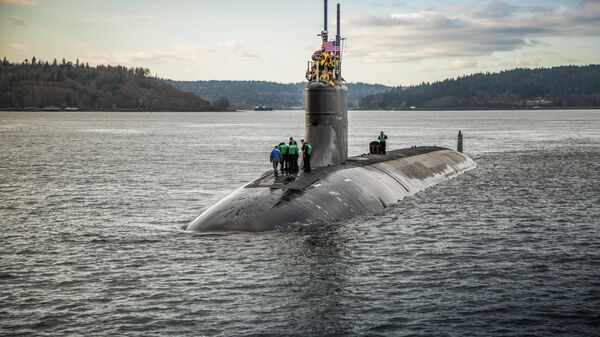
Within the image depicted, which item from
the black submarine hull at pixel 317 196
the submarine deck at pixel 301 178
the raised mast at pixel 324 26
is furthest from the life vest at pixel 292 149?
the raised mast at pixel 324 26

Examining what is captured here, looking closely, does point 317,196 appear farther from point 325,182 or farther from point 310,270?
point 310,270

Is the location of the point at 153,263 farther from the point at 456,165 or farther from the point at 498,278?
the point at 456,165

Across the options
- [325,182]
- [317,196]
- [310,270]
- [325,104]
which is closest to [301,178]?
[325,182]

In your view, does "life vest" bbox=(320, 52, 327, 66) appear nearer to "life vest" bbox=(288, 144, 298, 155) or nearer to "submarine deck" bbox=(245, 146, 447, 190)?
"submarine deck" bbox=(245, 146, 447, 190)

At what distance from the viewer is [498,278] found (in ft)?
69.6

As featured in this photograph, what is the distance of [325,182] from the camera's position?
30172 millimetres

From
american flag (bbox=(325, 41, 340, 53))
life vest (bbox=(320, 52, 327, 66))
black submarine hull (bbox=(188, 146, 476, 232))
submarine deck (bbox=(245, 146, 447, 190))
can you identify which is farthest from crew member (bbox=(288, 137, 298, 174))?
american flag (bbox=(325, 41, 340, 53))

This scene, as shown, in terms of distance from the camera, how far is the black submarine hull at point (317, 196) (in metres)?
25.9

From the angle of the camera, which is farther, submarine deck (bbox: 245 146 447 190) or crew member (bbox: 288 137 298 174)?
crew member (bbox: 288 137 298 174)

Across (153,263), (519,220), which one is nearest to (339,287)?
(153,263)

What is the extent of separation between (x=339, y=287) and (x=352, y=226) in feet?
25.8

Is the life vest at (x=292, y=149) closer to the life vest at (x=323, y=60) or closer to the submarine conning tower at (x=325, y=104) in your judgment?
the submarine conning tower at (x=325, y=104)

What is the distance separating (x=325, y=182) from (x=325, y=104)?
16.5ft

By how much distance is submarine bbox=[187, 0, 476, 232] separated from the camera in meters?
26.2
